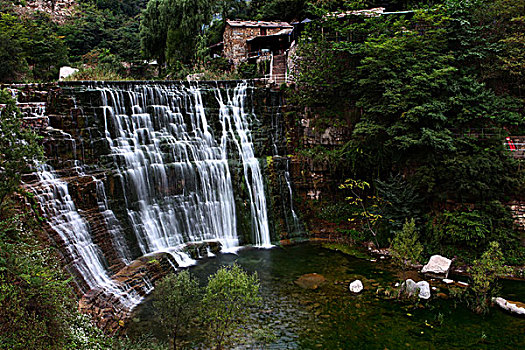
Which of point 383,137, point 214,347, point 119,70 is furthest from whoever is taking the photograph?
point 119,70

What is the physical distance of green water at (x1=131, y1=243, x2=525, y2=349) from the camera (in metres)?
10.3

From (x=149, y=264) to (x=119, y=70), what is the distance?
23658 mm

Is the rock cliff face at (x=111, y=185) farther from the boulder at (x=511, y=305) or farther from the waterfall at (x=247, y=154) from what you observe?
the boulder at (x=511, y=305)

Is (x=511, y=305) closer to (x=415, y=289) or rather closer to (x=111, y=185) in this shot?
(x=415, y=289)

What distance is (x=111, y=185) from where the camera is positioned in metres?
14.9

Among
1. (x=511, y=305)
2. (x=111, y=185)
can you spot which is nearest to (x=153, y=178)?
(x=111, y=185)

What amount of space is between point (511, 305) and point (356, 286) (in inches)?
188

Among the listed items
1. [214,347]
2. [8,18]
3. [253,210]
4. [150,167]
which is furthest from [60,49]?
[214,347]

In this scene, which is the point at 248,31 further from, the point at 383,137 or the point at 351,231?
the point at 351,231

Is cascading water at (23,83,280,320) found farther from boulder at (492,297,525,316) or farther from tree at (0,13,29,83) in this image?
boulder at (492,297,525,316)

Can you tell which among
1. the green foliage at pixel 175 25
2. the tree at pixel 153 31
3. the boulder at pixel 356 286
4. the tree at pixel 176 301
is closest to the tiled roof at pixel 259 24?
the green foliage at pixel 175 25

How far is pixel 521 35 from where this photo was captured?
16.4 metres

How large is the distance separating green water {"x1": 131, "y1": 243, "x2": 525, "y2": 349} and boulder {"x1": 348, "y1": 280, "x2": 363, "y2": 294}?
0.19 meters

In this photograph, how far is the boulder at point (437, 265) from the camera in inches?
553
